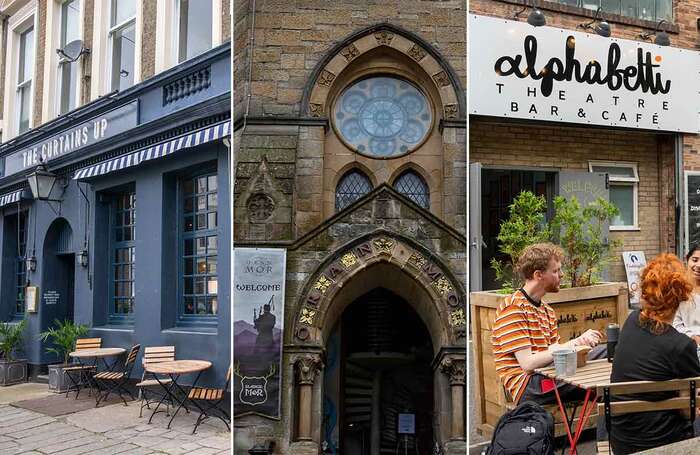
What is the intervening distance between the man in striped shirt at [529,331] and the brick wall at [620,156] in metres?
2.92

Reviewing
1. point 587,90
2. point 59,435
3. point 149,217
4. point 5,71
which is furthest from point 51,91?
point 587,90

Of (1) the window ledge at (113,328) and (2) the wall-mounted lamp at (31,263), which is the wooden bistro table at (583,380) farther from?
(2) the wall-mounted lamp at (31,263)

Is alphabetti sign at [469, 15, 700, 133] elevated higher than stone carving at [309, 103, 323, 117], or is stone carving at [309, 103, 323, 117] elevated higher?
alphabetti sign at [469, 15, 700, 133]

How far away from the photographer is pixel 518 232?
328cm

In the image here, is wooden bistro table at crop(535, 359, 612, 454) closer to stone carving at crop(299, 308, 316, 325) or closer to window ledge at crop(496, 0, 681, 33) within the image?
stone carving at crop(299, 308, 316, 325)

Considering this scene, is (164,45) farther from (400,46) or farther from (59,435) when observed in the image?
(400,46)

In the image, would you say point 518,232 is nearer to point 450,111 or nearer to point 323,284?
point 450,111

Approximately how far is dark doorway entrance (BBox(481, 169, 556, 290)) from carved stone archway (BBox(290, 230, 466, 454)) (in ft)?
3.65

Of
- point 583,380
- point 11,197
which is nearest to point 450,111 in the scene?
point 583,380

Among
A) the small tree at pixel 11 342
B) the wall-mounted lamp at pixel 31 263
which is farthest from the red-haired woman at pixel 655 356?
the small tree at pixel 11 342

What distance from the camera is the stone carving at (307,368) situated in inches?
50.1

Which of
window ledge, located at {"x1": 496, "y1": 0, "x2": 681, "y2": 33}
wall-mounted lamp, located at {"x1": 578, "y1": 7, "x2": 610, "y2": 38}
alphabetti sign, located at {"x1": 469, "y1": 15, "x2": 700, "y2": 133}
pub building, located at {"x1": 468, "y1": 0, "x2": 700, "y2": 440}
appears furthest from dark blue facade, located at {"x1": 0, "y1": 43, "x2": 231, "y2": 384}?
wall-mounted lamp, located at {"x1": 578, "y1": 7, "x2": 610, "y2": 38}

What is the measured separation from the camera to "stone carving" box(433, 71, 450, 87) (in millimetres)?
1365

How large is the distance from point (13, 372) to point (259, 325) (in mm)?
4222
